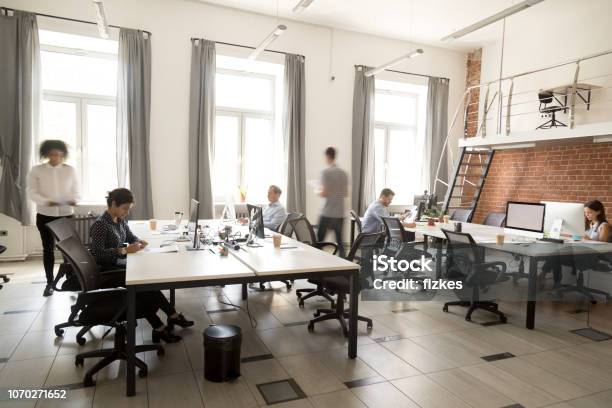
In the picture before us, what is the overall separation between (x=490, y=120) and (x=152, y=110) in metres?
5.97

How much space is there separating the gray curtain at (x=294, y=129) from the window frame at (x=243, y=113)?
1.51 feet

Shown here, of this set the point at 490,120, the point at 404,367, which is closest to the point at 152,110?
the point at 404,367

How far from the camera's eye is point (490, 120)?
7.82 meters

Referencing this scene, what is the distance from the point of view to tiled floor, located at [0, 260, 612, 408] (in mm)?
2441

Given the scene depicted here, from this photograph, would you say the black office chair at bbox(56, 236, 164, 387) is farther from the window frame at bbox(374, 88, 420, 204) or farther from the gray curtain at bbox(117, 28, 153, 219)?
the window frame at bbox(374, 88, 420, 204)

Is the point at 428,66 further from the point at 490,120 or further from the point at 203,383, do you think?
the point at 203,383

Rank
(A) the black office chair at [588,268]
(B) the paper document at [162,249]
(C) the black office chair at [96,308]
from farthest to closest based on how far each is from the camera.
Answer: (A) the black office chair at [588,268], (B) the paper document at [162,249], (C) the black office chair at [96,308]

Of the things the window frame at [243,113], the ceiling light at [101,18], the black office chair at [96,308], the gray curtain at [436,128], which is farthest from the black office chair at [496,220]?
the ceiling light at [101,18]

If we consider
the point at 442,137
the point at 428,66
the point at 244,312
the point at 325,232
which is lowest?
the point at 244,312

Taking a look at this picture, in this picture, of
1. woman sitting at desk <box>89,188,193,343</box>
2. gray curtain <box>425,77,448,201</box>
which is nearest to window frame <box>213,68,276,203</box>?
gray curtain <box>425,77,448,201</box>

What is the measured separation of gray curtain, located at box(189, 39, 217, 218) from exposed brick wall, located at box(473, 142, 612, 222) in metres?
5.14

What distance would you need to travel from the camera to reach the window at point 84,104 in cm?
602

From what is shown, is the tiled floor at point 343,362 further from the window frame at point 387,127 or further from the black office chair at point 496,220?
the window frame at point 387,127

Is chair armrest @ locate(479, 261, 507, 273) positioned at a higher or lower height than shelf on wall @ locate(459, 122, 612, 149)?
lower
